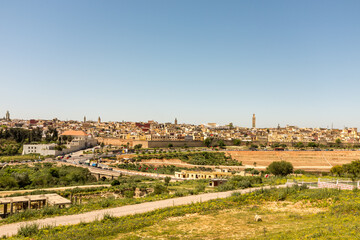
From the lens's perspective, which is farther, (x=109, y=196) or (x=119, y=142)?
(x=119, y=142)

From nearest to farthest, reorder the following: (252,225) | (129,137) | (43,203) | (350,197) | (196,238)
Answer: (196,238)
(252,225)
(350,197)
(43,203)
(129,137)

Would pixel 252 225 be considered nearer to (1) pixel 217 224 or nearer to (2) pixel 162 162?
(1) pixel 217 224

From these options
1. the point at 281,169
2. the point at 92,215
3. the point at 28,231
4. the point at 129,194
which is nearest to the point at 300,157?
the point at 281,169

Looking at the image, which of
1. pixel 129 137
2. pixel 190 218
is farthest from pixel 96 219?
pixel 129 137

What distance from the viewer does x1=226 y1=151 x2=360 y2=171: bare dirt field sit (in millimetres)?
72188

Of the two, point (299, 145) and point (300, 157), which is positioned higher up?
point (299, 145)

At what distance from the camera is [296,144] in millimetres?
112375

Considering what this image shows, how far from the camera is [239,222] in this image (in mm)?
12641

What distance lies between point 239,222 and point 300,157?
226 feet

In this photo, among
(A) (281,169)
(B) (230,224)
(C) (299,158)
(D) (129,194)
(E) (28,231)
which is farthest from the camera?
(C) (299,158)

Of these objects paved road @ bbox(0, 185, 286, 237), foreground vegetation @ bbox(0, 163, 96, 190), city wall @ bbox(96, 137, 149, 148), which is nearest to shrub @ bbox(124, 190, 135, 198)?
paved road @ bbox(0, 185, 286, 237)

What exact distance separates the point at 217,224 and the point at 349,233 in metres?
4.71

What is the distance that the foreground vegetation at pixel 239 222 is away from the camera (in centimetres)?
1065

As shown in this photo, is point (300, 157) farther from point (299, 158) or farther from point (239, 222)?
point (239, 222)
